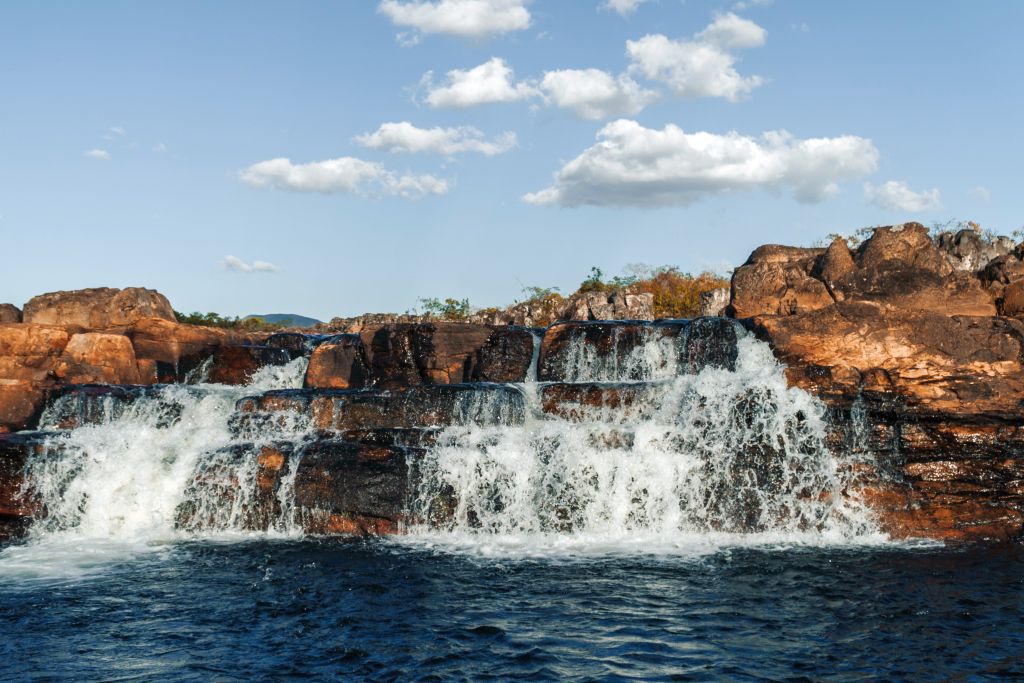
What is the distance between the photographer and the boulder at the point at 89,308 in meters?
23.1

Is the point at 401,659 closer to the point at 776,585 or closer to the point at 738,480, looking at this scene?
the point at 776,585

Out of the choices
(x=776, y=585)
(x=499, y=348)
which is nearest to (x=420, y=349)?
(x=499, y=348)

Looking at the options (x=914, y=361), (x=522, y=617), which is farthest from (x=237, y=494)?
(x=914, y=361)

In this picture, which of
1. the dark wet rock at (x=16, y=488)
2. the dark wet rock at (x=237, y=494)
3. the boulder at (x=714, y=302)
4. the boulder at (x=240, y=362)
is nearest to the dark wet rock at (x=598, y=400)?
the dark wet rock at (x=237, y=494)

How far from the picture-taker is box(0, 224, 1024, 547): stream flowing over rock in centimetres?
1263

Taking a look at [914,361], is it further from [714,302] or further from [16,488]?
[16,488]

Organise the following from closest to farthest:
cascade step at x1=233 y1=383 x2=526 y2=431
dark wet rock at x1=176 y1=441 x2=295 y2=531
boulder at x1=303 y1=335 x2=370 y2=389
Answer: dark wet rock at x1=176 y1=441 x2=295 y2=531 → cascade step at x1=233 y1=383 x2=526 y2=431 → boulder at x1=303 y1=335 x2=370 y2=389

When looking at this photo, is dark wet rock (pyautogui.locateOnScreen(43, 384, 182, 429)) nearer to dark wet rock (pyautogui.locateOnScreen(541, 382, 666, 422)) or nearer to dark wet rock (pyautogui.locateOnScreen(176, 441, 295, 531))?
dark wet rock (pyautogui.locateOnScreen(176, 441, 295, 531))

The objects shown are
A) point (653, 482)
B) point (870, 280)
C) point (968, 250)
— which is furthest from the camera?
point (968, 250)

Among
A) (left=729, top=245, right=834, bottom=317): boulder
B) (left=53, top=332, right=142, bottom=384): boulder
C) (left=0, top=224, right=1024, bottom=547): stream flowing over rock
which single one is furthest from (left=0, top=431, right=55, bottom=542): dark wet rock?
(left=729, top=245, right=834, bottom=317): boulder

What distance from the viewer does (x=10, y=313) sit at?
2394 cm

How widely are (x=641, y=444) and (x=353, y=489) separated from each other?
4.35 m

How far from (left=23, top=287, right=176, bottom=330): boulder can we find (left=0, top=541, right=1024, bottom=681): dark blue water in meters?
13.6

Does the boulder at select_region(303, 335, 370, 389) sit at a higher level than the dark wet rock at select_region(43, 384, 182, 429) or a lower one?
higher
